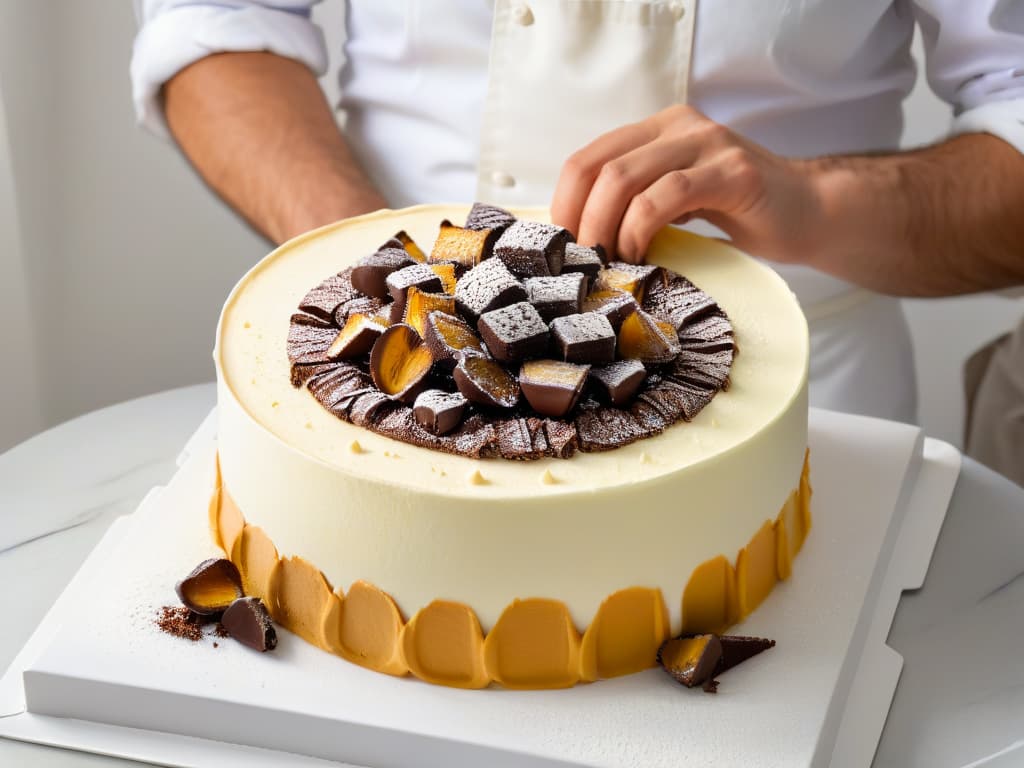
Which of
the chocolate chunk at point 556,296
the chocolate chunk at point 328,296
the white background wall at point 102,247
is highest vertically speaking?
the chocolate chunk at point 556,296

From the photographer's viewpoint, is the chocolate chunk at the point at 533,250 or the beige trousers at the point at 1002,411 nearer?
the chocolate chunk at the point at 533,250

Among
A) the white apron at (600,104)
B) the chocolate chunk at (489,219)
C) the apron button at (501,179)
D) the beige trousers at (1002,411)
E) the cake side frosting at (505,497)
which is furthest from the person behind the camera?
the beige trousers at (1002,411)

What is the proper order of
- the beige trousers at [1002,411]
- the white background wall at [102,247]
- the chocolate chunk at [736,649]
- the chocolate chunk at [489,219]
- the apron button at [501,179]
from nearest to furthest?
the chocolate chunk at [736,649], the chocolate chunk at [489,219], the apron button at [501,179], the beige trousers at [1002,411], the white background wall at [102,247]

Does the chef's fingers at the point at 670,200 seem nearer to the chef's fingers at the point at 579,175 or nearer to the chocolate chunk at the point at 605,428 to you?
the chef's fingers at the point at 579,175

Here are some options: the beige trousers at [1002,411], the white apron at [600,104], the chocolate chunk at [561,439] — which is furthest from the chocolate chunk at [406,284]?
the beige trousers at [1002,411]

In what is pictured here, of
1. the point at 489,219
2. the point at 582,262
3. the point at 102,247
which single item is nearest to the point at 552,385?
the point at 582,262

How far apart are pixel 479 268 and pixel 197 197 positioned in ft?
6.30

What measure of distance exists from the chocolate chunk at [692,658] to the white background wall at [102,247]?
188cm

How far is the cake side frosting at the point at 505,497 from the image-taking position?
1219 mm

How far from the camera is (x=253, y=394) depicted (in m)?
1.37

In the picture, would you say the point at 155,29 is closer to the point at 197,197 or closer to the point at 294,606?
the point at 197,197

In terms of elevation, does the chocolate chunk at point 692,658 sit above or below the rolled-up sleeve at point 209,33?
below

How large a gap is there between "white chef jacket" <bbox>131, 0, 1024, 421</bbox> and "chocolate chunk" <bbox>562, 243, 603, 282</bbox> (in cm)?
47

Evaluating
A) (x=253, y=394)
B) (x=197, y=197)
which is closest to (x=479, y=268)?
(x=253, y=394)
